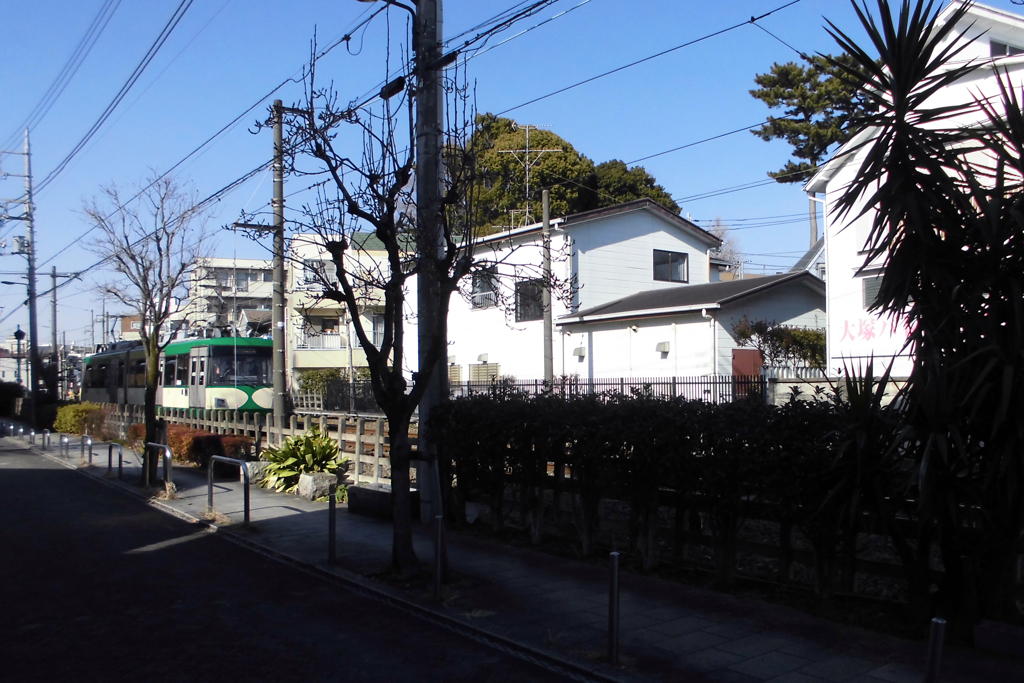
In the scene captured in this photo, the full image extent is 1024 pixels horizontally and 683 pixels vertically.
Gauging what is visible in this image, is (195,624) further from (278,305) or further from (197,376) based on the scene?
(197,376)

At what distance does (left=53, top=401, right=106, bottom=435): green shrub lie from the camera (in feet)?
96.8

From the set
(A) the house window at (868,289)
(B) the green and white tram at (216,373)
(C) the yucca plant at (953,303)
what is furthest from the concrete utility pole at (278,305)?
(A) the house window at (868,289)

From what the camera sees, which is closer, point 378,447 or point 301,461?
point 378,447

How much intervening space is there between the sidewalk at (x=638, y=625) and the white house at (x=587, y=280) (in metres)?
17.9

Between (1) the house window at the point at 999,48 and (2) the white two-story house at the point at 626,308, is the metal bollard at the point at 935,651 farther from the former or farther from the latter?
(1) the house window at the point at 999,48

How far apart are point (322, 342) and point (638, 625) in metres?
41.2

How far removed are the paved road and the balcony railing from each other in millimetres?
34541

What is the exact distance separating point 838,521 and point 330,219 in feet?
20.4

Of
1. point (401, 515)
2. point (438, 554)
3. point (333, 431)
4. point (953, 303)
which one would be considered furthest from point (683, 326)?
point (953, 303)

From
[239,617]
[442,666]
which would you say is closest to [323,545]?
[239,617]

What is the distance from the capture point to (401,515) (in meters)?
8.50

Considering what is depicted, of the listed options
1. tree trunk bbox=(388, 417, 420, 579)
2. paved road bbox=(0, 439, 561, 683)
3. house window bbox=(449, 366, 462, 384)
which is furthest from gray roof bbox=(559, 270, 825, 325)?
tree trunk bbox=(388, 417, 420, 579)

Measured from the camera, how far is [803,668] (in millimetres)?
5695

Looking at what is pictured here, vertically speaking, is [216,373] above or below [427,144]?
below
